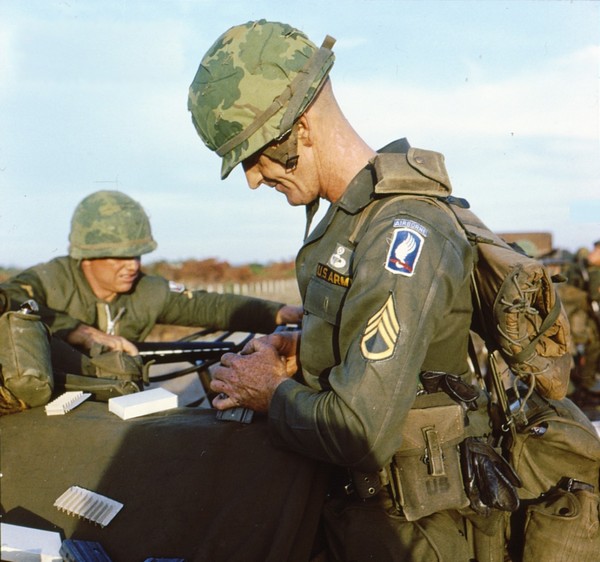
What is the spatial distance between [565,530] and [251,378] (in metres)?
1.20

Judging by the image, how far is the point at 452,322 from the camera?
2023mm

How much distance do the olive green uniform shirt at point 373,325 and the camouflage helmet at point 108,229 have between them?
9.65ft

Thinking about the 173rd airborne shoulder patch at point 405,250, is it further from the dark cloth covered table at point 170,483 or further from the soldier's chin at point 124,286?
the soldier's chin at point 124,286

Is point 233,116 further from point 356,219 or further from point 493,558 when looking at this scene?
point 493,558

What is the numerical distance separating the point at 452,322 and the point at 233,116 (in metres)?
1.12

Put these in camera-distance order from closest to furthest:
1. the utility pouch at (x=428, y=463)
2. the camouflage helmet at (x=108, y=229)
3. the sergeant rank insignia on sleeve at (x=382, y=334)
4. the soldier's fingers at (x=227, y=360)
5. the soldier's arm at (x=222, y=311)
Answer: the sergeant rank insignia on sleeve at (x=382, y=334)
the utility pouch at (x=428, y=463)
the soldier's fingers at (x=227, y=360)
the soldier's arm at (x=222, y=311)
the camouflage helmet at (x=108, y=229)

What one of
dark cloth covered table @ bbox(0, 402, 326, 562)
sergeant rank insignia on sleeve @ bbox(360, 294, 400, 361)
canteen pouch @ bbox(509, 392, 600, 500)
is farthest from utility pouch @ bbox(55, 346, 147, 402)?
canteen pouch @ bbox(509, 392, 600, 500)

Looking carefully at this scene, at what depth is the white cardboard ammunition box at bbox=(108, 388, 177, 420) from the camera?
2.37 metres

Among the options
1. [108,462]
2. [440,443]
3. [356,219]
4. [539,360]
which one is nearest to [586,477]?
[539,360]

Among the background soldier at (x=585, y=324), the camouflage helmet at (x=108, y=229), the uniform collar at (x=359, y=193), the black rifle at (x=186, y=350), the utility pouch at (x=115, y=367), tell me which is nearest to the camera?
the uniform collar at (x=359, y=193)

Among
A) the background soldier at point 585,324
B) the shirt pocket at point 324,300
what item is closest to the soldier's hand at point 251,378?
the shirt pocket at point 324,300

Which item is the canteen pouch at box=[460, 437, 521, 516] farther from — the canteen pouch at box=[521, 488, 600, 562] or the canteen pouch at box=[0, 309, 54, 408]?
the canteen pouch at box=[0, 309, 54, 408]

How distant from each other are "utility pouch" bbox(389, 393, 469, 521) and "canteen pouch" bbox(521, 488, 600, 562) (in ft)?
0.95

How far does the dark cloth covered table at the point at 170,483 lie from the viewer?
1798 millimetres
